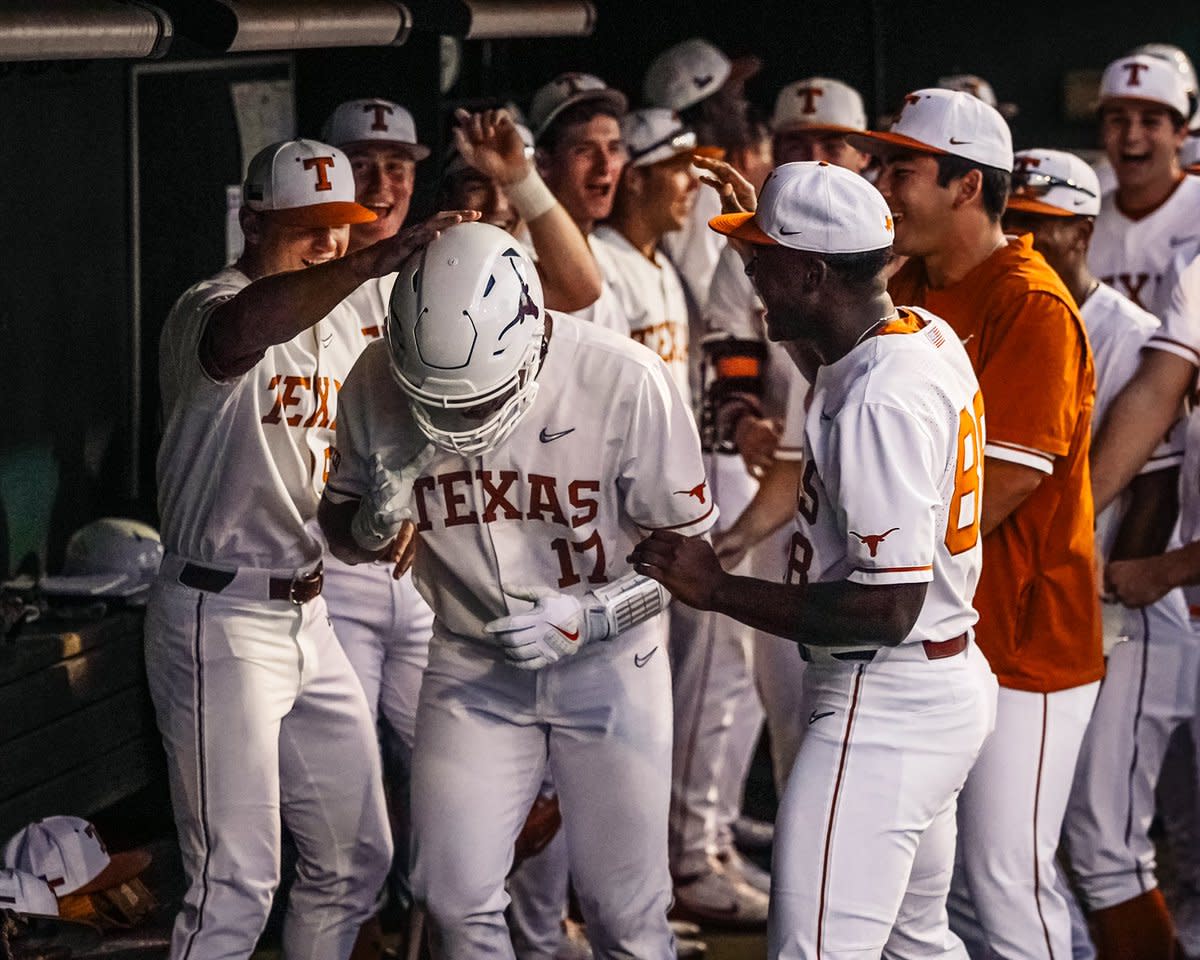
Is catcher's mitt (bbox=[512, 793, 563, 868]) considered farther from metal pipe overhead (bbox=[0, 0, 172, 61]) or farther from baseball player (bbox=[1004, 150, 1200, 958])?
metal pipe overhead (bbox=[0, 0, 172, 61])

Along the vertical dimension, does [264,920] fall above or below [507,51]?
below

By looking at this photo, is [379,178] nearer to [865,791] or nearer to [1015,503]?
[1015,503]

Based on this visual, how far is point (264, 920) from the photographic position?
410 cm

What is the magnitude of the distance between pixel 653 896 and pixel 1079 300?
183cm

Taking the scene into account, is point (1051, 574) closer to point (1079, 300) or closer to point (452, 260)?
point (1079, 300)

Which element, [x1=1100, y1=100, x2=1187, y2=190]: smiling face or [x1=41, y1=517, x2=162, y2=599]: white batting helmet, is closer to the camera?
[x1=41, y1=517, x2=162, y2=599]: white batting helmet

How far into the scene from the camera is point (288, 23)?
448cm

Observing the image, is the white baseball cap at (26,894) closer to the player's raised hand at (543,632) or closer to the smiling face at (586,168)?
the player's raised hand at (543,632)

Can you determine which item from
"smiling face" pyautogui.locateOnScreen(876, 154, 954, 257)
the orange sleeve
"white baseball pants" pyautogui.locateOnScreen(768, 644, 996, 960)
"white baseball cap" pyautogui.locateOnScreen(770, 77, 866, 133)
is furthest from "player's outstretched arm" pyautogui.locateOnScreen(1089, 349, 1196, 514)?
"white baseball cap" pyautogui.locateOnScreen(770, 77, 866, 133)

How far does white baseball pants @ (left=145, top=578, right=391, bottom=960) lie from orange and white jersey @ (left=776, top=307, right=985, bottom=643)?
124cm

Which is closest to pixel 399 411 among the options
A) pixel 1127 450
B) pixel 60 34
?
pixel 60 34

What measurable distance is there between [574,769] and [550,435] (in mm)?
671

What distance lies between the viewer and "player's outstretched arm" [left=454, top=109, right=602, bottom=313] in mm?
4508

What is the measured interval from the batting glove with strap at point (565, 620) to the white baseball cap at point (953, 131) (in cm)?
111
